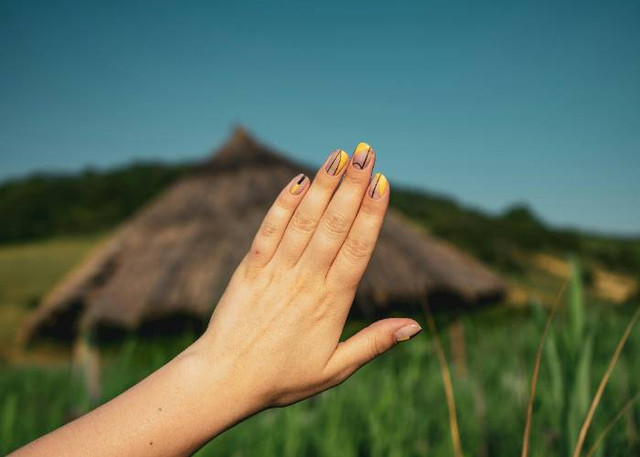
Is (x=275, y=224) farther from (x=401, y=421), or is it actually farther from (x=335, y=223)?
(x=401, y=421)

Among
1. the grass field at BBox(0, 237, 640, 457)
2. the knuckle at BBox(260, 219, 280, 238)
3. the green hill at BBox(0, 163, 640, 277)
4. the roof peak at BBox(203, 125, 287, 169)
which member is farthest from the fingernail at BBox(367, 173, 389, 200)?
the green hill at BBox(0, 163, 640, 277)

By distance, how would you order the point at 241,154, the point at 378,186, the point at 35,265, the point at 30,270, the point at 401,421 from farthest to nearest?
the point at 35,265 < the point at 30,270 < the point at 241,154 < the point at 401,421 < the point at 378,186

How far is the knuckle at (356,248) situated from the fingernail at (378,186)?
65mm

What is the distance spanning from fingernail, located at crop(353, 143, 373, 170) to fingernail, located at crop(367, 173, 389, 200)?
0.03m

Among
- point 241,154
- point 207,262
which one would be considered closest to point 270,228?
point 207,262

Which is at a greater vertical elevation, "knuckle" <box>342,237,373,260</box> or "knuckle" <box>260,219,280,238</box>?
"knuckle" <box>260,219,280,238</box>

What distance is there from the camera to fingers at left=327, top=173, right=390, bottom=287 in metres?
0.75

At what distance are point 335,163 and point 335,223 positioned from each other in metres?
0.08

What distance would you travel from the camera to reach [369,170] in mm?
734

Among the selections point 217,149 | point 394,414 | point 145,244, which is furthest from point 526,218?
point 394,414

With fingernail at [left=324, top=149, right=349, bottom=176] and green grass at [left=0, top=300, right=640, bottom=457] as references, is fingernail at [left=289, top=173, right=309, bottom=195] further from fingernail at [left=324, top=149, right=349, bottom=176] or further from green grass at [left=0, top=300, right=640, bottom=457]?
green grass at [left=0, top=300, right=640, bottom=457]

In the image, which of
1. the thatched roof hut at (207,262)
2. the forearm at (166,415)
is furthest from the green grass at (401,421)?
the thatched roof hut at (207,262)

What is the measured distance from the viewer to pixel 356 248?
76 centimetres

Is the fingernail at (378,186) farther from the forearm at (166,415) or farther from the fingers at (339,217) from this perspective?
the forearm at (166,415)
